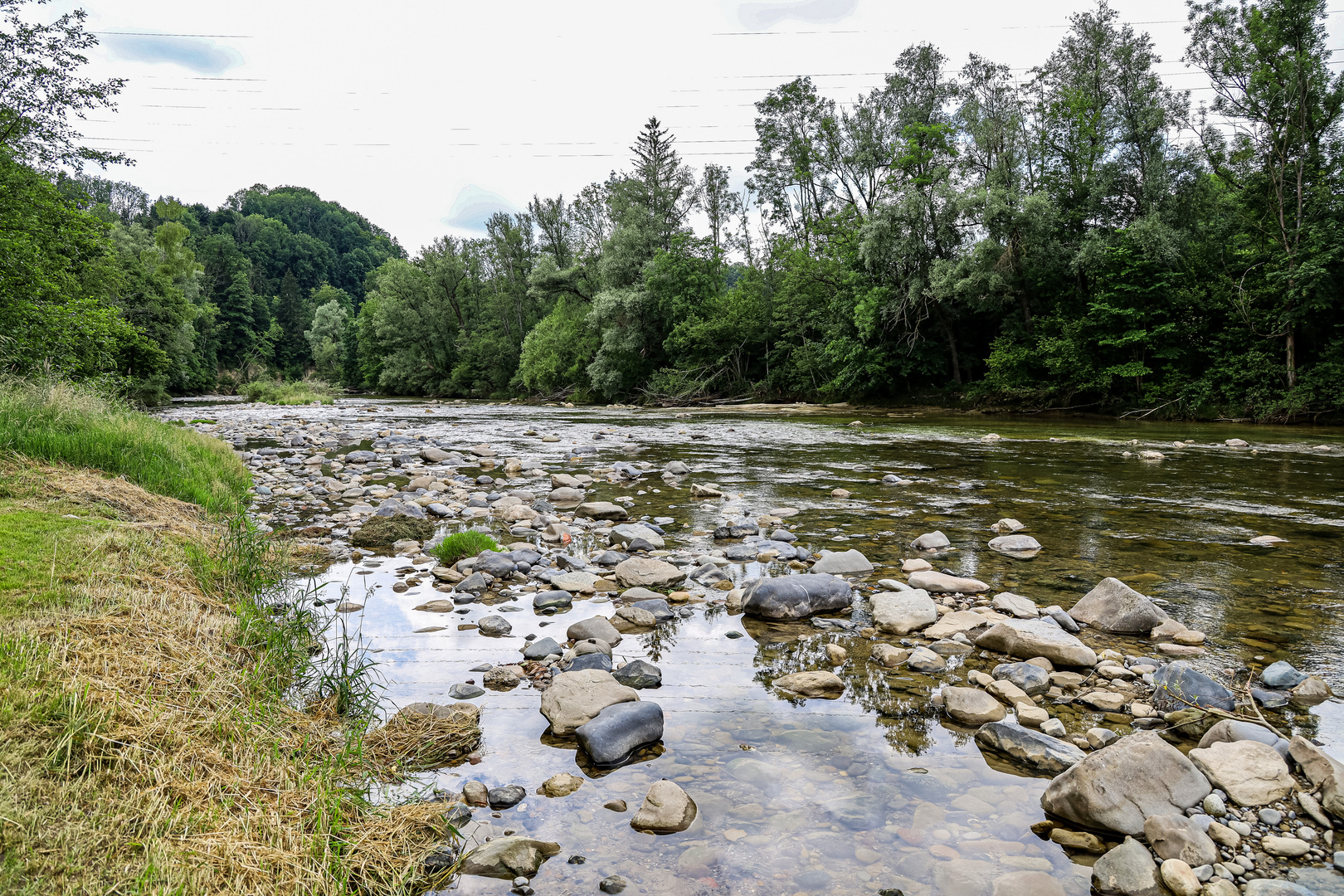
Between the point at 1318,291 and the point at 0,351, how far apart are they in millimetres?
34130

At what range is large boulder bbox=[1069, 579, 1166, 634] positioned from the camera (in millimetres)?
4527

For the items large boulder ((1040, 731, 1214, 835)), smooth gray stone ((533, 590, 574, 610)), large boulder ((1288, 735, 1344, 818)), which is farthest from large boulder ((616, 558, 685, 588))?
large boulder ((1288, 735, 1344, 818))

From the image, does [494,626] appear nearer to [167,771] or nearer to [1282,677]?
[167,771]

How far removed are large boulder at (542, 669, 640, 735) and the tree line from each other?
14108 mm

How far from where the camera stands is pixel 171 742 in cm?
245

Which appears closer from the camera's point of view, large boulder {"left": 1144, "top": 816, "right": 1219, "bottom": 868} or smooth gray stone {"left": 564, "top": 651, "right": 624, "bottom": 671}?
large boulder {"left": 1144, "top": 816, "right": 1219, "bottom": 868}

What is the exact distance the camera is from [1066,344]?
26.9 m

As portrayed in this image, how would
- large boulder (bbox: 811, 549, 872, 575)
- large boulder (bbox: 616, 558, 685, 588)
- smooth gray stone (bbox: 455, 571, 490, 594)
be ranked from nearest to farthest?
smooth gray stone (bbox: 455, 571, 490, 594) → large boulder (bbox: 616, 558, 685, 588) → large boulder (bbox: 811, 549, 872, 575)

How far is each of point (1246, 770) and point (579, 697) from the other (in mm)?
2983

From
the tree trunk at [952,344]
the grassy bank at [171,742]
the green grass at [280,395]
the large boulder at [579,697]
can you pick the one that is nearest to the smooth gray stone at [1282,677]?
the large boulder at [579,697]

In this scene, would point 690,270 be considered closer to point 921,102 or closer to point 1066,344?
point 921,102

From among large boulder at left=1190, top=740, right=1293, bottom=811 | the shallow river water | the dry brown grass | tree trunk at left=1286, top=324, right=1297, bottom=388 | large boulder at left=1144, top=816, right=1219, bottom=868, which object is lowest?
the shallow river water

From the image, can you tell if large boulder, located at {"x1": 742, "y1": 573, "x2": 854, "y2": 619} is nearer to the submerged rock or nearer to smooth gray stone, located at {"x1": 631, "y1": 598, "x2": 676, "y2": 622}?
smooth gray stone, located at {"x1": 631, "y1": 598, "x2": 676, "y2": 622}

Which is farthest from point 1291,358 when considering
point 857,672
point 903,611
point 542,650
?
point 542,650
